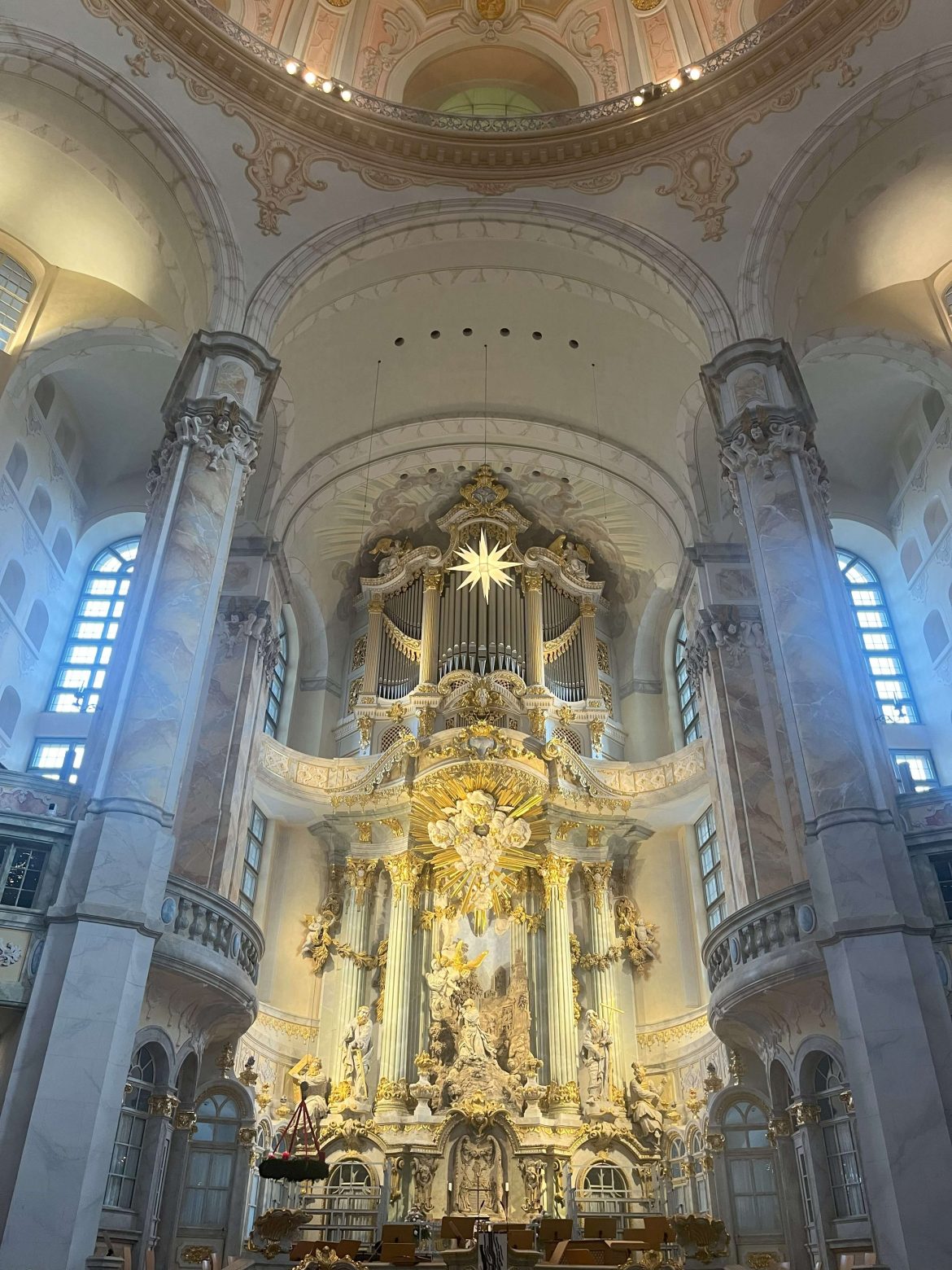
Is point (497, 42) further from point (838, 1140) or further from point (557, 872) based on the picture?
point (838, 1140)

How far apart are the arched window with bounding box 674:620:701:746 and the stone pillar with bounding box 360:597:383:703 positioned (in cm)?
727

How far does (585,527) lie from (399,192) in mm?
10148

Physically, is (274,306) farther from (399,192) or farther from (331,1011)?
(331,1011)

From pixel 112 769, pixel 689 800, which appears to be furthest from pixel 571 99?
pixel 112 769

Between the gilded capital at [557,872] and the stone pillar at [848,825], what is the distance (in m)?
10.0

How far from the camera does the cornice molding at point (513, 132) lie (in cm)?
1579

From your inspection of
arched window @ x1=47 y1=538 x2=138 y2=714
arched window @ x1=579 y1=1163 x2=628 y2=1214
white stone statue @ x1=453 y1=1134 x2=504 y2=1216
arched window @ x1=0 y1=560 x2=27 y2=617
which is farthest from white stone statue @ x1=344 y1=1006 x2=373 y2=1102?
arched window @ x1=0 y1=560 x2=27 y2=617

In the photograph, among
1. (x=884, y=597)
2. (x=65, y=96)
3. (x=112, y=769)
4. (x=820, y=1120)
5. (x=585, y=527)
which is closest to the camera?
(x=112, y=769)

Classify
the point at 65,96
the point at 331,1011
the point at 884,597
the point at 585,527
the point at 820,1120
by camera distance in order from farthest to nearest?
the point at 585,527 < the point at 884,597 < the point at 331,1011 < the point at 65,96 < the point at 820,1120

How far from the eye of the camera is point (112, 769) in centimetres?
1092

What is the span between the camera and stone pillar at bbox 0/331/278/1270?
8734 mm

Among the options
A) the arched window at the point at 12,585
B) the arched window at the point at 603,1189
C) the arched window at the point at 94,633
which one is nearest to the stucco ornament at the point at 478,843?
the arched window at the point at 603,1189

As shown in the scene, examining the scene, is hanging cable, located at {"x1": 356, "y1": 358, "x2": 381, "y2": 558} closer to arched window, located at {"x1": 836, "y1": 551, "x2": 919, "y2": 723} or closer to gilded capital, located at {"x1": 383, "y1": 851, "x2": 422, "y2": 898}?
gilded capital, located at {"x1": 383, "y1": 851, "x2": 422, "y2": 898}

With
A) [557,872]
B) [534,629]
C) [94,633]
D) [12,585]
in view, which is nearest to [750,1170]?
[557,872]
